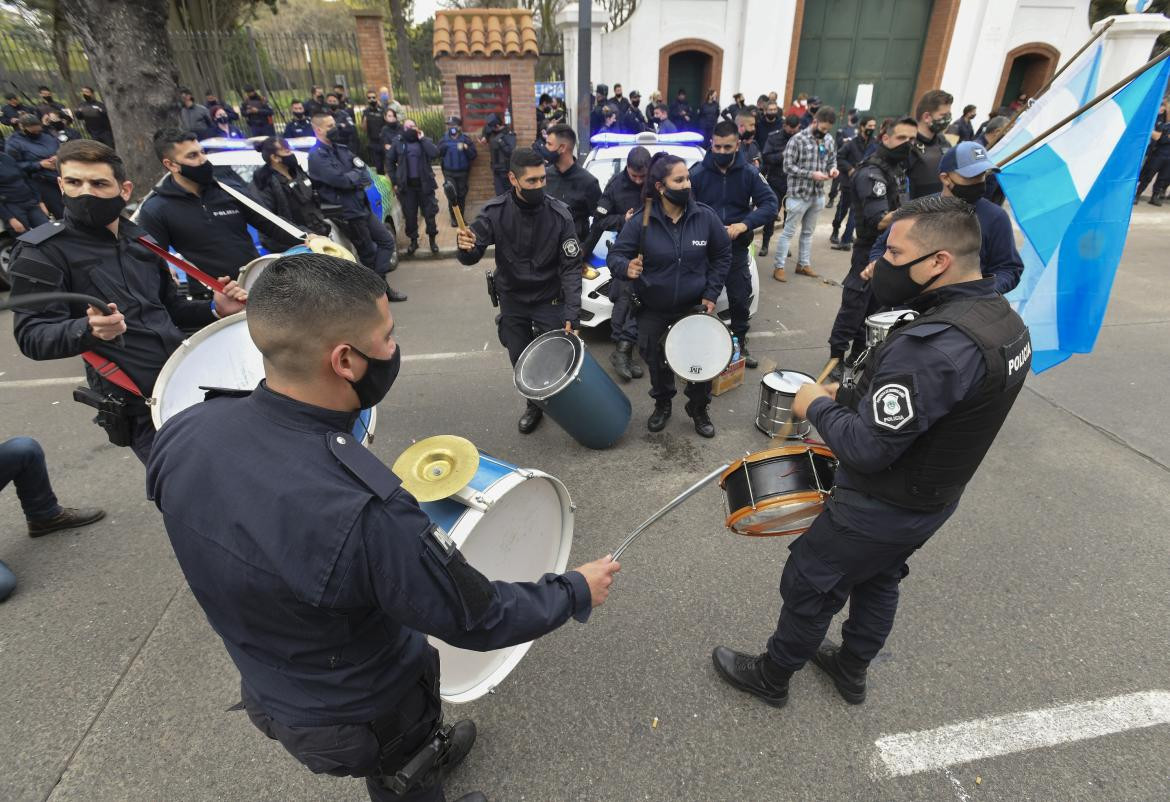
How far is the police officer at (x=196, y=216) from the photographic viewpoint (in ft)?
12.0

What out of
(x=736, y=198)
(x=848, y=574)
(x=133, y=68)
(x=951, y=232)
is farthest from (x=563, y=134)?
(x=133, y=68)

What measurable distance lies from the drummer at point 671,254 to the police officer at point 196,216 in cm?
236

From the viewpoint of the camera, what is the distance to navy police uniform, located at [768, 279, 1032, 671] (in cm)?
167

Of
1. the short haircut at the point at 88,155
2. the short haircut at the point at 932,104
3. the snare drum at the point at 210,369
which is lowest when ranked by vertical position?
the snare drum at the point at 210,369

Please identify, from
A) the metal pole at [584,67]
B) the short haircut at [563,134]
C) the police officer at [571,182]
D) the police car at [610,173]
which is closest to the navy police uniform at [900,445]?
the police car at [610,173]

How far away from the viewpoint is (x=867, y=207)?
491cm

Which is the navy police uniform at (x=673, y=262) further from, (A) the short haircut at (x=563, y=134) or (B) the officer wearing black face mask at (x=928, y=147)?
(A) the short haircut at (x=563, y=134)

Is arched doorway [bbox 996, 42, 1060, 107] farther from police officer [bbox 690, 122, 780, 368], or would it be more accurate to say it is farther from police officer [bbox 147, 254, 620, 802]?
police officer [bbox 147, 254, 620, 802]

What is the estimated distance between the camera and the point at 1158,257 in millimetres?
8758

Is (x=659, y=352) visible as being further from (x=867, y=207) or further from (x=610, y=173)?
(x=610, y=173)

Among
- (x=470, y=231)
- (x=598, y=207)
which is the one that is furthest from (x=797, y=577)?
(x=598, y=207)

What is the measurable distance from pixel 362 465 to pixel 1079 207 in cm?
488

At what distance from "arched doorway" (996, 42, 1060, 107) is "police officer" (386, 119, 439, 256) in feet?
55.4

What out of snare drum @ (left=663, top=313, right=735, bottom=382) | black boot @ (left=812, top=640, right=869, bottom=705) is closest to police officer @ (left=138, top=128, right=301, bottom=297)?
snare drum @ (left=663, top=313, right=735, bottom=382)
